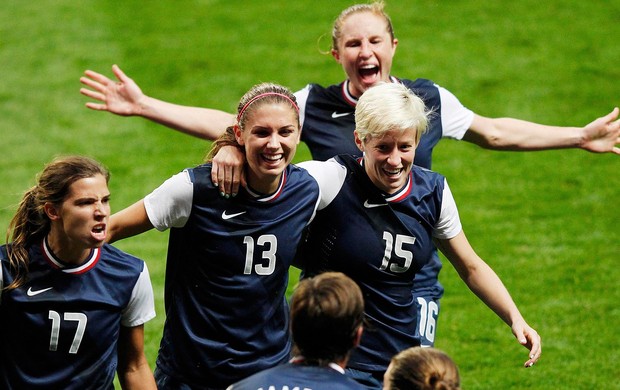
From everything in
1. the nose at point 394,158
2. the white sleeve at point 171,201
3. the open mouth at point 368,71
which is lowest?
the white sleeve at point 171,201

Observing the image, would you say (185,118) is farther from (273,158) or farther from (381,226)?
(381,226)

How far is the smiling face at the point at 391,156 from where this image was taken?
4.91m

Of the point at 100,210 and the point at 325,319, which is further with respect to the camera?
the point at 100,210

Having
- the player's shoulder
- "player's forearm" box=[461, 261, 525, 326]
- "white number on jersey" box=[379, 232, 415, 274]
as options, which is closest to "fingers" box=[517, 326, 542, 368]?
"player's forearm" box=[461, 261, 525, 326]

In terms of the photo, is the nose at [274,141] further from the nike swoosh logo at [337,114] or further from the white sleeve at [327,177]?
the nike swoosh logo at [337,114]

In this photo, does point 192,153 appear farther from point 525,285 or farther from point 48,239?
point 48,239

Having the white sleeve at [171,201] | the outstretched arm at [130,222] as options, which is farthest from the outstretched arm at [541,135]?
the outstretched arm at [130,222]

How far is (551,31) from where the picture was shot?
14.2 meters

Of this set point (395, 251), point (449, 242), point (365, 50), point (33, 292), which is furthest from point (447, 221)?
point (33, 292)

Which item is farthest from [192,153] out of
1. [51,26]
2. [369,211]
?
[369,211]

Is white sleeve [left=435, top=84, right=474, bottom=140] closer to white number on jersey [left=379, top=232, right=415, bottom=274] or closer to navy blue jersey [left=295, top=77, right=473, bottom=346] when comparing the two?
navy blue jersey [left=295, top=77, right=473, bottom=346]

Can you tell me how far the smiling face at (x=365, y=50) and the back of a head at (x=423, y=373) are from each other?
2.60m

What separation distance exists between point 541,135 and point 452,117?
608mm

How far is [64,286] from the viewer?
458 cm
